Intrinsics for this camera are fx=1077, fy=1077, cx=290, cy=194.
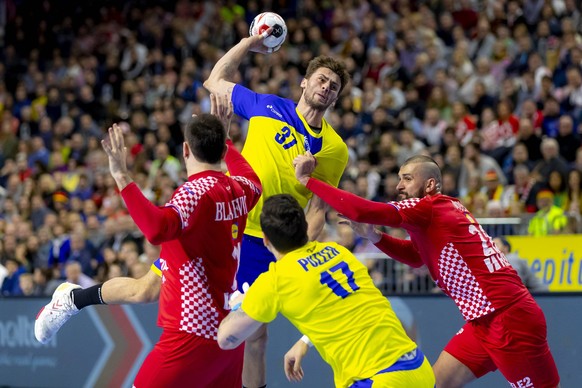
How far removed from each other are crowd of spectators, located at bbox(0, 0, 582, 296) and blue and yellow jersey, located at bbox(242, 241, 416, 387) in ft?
24.3

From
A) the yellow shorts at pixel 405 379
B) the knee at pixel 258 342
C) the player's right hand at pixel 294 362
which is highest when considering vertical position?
the yellow shorts at pixel 405 379

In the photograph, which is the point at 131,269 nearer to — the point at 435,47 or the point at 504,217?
the point at 504,217

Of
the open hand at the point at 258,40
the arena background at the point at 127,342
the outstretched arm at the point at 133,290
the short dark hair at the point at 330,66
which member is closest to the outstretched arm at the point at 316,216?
the short dark hair at the point at 330,66

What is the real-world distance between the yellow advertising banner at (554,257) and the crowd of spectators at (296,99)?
1.75ft

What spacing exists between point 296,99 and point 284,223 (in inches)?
484

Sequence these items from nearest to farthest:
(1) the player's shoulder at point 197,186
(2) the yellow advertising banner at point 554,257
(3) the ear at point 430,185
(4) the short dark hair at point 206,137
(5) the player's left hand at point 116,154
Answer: (5) the player's left hand at point 116,154 → (1) the player's shoulder at point 197,186 → (4) the short dark hair at point 206,137 → (3) the ear at point 430,185 → (2) the yellow advertising banner at point 554,257

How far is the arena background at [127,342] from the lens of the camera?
11.2 metres

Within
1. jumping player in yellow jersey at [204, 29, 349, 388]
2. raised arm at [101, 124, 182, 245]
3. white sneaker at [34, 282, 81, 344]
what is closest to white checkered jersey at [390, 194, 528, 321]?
jumping player in yellow jersey at [204, 29, 349, 388]

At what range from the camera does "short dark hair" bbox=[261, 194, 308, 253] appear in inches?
257

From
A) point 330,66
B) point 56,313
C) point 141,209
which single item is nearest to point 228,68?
point 330,66

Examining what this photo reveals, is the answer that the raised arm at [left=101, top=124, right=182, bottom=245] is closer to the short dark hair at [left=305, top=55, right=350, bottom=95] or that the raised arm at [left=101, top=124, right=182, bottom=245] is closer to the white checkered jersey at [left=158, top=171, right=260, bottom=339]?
the white checkered jersey at [left=158, top=171, right=260, bottom=339]

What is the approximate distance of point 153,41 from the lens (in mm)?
22812

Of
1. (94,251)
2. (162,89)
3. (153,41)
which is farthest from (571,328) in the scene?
(153,41)

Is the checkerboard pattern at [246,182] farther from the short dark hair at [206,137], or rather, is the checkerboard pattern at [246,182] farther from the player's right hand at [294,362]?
the player's right hand at [294,362]
